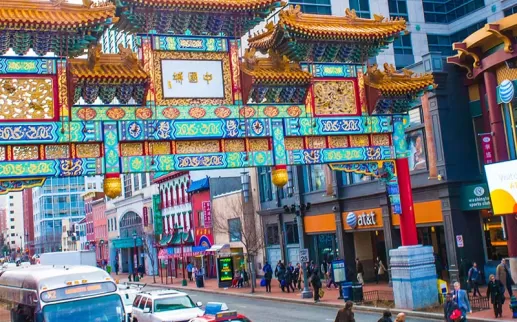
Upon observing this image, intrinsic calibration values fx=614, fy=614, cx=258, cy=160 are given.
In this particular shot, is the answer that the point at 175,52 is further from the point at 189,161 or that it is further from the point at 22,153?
the point at 22,153

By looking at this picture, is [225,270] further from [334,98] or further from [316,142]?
[334,98]

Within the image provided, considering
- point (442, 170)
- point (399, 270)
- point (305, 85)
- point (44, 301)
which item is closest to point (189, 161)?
point (305, 85)

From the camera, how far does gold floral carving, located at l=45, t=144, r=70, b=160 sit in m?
18.6

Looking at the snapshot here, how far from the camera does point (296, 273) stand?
37.2m

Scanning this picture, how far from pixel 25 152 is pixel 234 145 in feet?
21.9

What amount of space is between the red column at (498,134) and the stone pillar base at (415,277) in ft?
19.6

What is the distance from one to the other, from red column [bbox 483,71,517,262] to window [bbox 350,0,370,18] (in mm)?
21153

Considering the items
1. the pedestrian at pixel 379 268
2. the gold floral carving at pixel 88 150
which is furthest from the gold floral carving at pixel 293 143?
the pedestrian at pixel 379 268

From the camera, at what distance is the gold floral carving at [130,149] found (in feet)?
64.3

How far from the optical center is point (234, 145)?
2092cm

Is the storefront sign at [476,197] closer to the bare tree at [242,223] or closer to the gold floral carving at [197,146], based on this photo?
the gold floral carving at [197,146]

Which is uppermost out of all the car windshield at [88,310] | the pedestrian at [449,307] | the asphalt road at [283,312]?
Answer: the car windshield at [88,310]

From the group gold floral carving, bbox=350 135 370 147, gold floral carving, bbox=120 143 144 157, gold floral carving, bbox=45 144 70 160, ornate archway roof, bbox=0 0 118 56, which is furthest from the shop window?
gold floral carving, bbox=45 144 70 160

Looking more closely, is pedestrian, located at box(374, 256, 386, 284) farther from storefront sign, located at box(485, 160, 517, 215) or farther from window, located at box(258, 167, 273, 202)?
window, located at box(258, 167, 273, 202)
